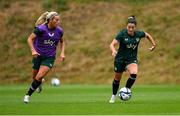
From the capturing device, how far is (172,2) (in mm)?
40219

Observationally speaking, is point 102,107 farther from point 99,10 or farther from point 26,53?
point 99,10

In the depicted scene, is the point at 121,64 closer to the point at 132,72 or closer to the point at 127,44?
the point at 132,72

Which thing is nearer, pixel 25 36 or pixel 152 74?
pixel 152 74

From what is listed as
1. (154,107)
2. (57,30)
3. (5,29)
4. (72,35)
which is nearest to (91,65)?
(72,35)

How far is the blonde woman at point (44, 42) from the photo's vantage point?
62.2 feet

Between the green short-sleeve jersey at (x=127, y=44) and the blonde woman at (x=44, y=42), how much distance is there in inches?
64.5

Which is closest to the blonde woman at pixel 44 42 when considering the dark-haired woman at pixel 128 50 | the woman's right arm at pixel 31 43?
the woman's right arm at pixel 31 43

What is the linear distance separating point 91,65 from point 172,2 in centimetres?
658

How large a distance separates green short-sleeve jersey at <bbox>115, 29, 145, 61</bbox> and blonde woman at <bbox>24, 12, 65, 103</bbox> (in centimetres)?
164

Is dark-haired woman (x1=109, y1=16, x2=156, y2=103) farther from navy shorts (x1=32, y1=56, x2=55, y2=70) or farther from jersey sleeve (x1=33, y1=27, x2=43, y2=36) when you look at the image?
jersey sleeve (x1=33, y1=27, x2=43, y2=36)

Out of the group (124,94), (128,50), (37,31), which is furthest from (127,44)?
(37,31)

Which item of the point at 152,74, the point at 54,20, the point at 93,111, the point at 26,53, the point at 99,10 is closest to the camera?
the point at 93,111

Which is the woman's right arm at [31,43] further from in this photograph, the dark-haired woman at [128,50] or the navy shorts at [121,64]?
the navy shorts at [121,64]

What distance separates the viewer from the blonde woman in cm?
1895
